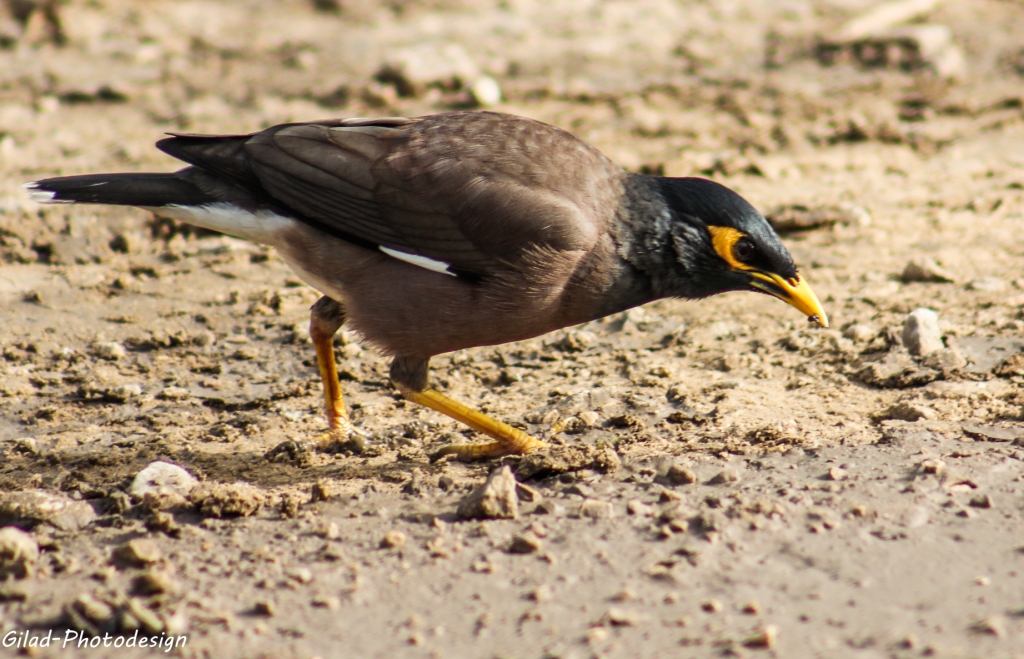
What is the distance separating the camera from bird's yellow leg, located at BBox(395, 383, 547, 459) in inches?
194

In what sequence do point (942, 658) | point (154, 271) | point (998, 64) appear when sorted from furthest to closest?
1. point (998, 64)
2. point (154, 271)
3. point (942, 658)

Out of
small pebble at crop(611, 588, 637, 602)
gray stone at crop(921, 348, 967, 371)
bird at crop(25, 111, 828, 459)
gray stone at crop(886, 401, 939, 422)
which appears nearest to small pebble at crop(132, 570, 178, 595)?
bird at crop(25, 111, 828, 459)

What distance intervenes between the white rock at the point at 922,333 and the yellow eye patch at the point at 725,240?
1302mm

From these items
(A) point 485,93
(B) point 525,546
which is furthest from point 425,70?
(B) point 525,546

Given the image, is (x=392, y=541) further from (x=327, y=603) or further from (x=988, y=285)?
(x=988, y=285)

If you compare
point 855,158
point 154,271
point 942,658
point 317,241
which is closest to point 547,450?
point 317,241

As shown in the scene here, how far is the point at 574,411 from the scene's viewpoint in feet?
17.5

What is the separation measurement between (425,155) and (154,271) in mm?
2623

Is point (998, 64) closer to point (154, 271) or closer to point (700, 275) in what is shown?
point (700, 275)

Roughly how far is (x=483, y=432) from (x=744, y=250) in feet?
4.95

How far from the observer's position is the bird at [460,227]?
484 cm

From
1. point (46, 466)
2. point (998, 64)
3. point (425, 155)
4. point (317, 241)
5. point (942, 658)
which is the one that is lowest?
point (46, 466)

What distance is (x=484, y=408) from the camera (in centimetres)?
547

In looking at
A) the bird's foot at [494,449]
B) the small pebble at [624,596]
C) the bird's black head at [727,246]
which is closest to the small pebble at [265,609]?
the small pebble at [624,596]
